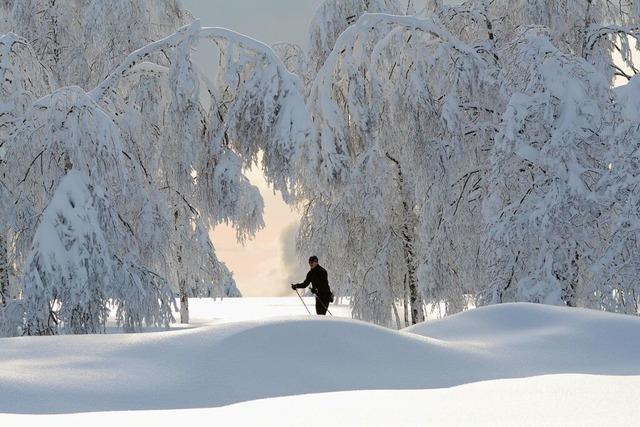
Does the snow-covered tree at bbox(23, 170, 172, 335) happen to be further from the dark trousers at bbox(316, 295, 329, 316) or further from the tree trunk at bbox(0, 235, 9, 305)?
the dark trousers at bbox(316, 295, 329, 316)

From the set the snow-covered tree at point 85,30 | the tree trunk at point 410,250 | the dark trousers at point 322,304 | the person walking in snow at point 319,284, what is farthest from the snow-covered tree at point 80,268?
the snow-covered tree at point 85,30

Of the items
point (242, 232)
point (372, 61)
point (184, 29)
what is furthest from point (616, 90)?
point (242, 232)

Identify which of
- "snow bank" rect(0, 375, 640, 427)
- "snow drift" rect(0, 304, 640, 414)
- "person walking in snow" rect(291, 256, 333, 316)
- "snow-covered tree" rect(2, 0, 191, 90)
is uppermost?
"snow-covered tree" rect(2, 0, 191, 90)

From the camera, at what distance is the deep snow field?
4.88 metres

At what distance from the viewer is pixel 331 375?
20.9 ft

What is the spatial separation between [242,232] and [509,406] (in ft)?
40.2

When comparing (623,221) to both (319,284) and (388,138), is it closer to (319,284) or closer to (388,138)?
(319,284)

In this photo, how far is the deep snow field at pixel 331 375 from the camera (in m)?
4.88

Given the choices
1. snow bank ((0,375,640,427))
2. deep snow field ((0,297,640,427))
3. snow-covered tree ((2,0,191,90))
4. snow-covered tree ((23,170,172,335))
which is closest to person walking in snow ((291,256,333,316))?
snow-covered tree ((23,170,172,335))

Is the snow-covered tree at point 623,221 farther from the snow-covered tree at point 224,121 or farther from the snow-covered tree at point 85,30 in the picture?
the snow-covered tree at point 85,30

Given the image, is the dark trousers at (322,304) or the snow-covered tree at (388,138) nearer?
the dark trousers at (322,304)

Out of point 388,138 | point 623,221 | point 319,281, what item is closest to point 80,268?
point 319,281

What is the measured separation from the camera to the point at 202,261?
58.1 feet

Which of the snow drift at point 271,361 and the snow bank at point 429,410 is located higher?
the snow drift at point 271,361
